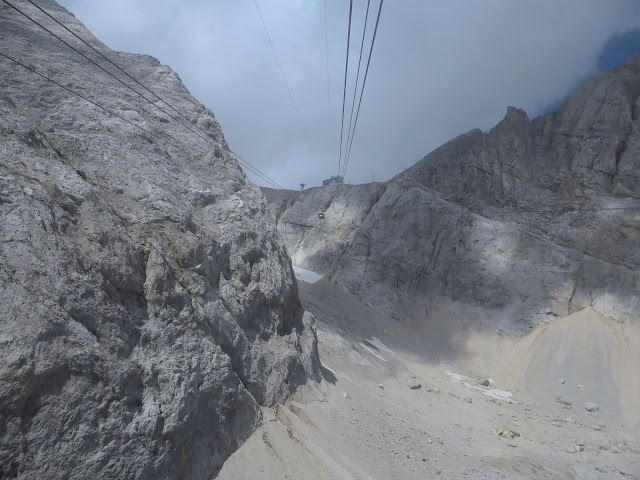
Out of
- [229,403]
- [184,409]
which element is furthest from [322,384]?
[184,409]

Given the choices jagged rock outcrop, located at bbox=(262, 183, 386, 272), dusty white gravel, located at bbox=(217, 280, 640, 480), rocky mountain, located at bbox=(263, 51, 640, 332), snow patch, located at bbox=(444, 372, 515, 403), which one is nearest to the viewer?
dusty white gravel, located at bbox=(217, 280, 640, 480)

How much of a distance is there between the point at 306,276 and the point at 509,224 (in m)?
16.4

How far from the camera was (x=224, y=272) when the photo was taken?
11.5 m

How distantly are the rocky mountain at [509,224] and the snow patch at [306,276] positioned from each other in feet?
2.63

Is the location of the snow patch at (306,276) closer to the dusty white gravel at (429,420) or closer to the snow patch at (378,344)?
the dusty white gravel at (429,420)

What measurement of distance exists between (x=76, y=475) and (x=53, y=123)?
30.4 feet

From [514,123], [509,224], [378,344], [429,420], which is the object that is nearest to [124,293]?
[429,420]

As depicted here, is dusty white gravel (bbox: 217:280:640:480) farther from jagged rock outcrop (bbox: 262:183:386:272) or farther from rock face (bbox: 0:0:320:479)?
jagged rock outcrop (bbox: 262:183:386:272)

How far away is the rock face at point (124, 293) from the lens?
612 centimetres

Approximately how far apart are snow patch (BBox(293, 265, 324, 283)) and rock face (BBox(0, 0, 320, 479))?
1797cm

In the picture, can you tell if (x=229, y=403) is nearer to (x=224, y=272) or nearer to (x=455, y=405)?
(x=224, y=272)

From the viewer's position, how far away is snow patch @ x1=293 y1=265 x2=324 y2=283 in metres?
33.1

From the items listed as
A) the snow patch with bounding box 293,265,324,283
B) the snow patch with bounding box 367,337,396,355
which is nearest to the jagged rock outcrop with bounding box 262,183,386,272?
the snow patch with bounding box 293,265,324,283

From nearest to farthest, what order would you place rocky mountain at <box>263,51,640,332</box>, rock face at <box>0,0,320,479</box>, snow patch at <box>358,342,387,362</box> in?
rock face at <box>0,0,320,479</box> → snow patch at <box>358,342,387,362</box> → rocky mountain at <box>263,51,640,332</box>
